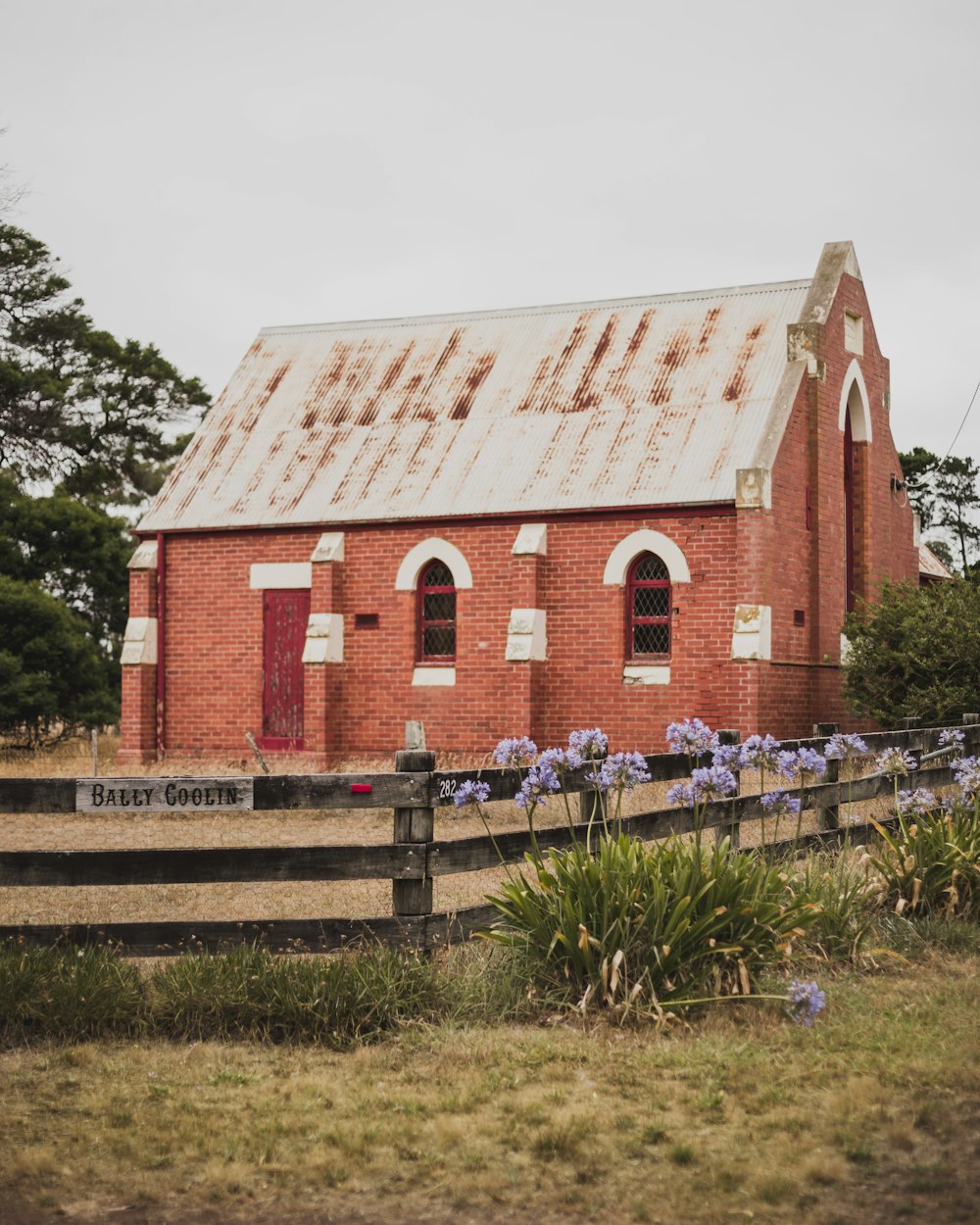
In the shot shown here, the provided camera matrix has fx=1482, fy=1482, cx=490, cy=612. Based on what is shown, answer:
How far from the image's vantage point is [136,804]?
7617mm

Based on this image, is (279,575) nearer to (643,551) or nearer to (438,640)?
(438,640)

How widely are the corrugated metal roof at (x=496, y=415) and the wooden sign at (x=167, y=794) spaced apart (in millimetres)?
15076

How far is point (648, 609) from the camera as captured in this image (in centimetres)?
2270

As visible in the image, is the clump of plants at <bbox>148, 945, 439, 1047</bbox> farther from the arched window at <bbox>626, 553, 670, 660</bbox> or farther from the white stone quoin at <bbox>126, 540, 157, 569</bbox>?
the white stone quoin at <bbox>126, 540, 157, 569</bbox>

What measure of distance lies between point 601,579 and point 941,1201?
17986mm

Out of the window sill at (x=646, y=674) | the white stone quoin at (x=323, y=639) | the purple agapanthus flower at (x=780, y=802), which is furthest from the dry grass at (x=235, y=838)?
the window sill at (x=646, y=674)

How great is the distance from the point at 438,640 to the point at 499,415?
404 centimetres

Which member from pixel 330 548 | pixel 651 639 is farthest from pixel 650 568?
pixel 330 548

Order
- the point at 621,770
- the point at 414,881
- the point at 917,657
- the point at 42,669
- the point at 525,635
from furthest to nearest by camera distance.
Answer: the point at 42,669 < the point at 525,635 < the point at 917,657 < the point at 621,770 < the point at 414,881

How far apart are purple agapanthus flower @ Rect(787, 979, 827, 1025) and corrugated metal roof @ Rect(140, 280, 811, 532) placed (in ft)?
50.2

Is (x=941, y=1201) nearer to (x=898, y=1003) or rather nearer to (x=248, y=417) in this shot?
(x=898, y=1003)

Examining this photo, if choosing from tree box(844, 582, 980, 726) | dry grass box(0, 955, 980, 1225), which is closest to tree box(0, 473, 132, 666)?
tree box(844, 582, 980, 726)

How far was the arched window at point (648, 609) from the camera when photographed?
2255cm

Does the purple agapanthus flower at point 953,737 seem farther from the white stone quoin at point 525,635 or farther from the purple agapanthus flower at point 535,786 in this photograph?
the white stone quoin at point 525,635
